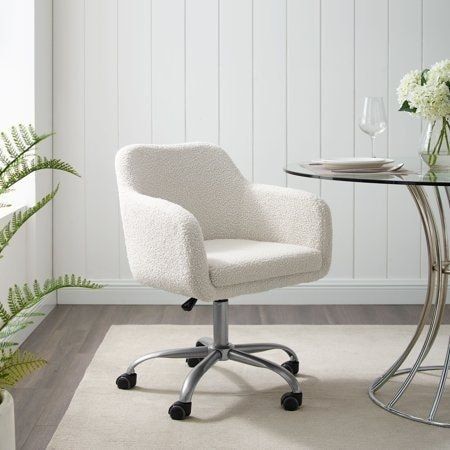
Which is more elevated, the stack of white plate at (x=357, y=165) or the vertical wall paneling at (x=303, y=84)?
the vertical wall paneling at (x=303, y=84)

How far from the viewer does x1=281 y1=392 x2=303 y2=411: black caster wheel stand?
9.02 feet

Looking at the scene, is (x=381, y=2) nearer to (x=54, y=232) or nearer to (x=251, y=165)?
(x=251, y=165)

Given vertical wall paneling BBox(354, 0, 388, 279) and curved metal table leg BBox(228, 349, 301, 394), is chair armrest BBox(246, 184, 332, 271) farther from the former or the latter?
vertical wall paneling BBox(354, 0, 388, 279)

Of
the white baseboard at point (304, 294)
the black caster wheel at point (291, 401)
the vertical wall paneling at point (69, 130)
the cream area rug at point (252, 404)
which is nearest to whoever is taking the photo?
the cream area rug at point (252, 404)

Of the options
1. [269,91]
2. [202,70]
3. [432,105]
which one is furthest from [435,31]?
[432,105]

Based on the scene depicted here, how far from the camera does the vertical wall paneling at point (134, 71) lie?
4.20 m

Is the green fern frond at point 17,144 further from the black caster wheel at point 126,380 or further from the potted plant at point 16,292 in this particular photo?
the black caster wheel at point 126,380

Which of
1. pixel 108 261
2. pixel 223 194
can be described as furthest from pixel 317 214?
pixel 108 261

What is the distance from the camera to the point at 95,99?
4.23 meters

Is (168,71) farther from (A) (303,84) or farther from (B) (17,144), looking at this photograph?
(B) (17,144)

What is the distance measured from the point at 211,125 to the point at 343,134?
2.13 ft

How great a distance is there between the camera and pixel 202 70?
13.9 feet

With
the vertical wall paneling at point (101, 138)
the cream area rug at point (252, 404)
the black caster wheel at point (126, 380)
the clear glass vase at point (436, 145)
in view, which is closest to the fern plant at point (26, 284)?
the cream area rug at point (252, 404)

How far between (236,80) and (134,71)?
1.63 ft
